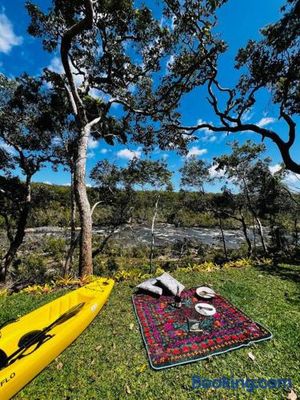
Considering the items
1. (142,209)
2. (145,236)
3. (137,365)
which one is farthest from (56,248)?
(137,365)

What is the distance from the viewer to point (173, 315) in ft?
12.9

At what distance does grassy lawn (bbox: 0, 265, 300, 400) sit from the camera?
2.53m

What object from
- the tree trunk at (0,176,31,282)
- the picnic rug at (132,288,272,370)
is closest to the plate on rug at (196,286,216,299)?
the picnic rug at (132,288,272,370)

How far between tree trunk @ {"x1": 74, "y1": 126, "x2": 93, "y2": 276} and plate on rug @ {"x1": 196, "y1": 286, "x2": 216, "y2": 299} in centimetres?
296

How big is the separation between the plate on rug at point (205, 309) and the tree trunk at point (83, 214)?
125 inches

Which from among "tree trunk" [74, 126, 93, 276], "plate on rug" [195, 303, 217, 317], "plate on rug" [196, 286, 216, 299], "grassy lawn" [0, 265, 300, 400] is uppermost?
"tree trunk" [74, 126, 93, 276]

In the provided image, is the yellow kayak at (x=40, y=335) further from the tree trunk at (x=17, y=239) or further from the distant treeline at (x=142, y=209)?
the distant treeline at (x=142, y=209)

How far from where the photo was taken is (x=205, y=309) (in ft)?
13.2

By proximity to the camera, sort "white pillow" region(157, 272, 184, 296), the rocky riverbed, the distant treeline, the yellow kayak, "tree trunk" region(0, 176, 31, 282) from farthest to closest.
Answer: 1. the rocky riverbed
2. the distant treeline
3. "tree trunk" region(0, 176, 31, 282)
4. "white pillow" region(157, 272, 184, 296)
5. the yellow kayak

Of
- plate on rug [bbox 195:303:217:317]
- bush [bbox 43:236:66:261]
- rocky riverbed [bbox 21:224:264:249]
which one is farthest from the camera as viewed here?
rocky riverbed [bbox 21:224:264:249]

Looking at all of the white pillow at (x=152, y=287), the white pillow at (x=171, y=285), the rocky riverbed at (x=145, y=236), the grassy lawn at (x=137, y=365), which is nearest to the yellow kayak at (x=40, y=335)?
the grassy lawn at (x=137, y=365)

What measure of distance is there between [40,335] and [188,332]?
2.08 m

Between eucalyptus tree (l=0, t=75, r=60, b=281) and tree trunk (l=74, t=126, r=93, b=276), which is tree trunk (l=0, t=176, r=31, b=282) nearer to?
eucalyptus tree (l=0, t=75, r=60, b=281)

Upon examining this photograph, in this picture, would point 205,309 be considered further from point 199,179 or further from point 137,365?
point 199,179
